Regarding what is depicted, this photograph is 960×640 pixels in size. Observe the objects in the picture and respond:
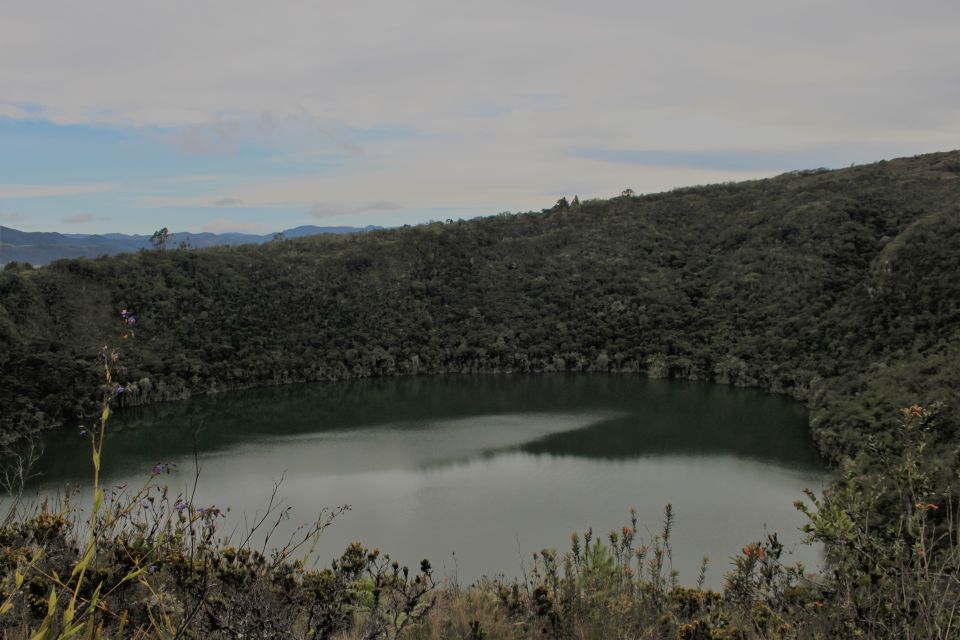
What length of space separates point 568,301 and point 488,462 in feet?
89.3

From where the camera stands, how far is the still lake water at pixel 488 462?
1716 centimetres

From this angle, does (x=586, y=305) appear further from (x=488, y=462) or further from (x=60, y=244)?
(x=60, y=244)

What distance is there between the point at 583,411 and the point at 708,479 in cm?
1188

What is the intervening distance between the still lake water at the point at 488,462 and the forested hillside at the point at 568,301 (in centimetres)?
309

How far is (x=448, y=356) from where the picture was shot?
1869 inches

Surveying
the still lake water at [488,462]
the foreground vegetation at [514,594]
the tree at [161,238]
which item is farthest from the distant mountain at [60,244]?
the foreground vegetation at [514,594]

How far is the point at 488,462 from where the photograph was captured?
976 inches

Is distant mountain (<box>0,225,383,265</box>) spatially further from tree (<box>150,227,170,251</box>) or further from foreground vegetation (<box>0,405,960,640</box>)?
foreground vegetation (<box>0,405,960,640</box>)

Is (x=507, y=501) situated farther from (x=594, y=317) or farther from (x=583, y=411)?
(x=594, y=317)

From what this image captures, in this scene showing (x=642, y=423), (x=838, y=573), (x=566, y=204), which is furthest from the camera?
(x=566, y=204)

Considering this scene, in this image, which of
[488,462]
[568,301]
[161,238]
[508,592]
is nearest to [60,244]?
[161,238]

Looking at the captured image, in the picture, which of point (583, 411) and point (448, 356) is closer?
point (583, 411)

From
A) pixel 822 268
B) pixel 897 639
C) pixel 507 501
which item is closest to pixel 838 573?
pixel 897 639

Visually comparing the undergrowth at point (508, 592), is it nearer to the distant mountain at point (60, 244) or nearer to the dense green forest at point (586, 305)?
the dense green forest at point (586, 305)
